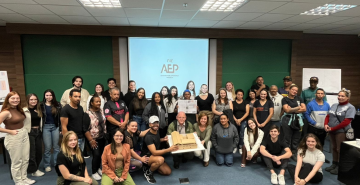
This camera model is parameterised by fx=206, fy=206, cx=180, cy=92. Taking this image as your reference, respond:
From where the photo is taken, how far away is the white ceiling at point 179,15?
327cm

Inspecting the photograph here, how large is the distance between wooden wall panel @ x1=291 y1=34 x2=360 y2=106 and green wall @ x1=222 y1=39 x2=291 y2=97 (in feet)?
1.08

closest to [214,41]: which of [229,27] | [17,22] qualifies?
[229,27]

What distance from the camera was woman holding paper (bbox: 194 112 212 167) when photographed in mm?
3745

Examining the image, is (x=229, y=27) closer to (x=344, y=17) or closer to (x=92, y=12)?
(x=344, y=17)

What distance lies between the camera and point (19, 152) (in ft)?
9.49

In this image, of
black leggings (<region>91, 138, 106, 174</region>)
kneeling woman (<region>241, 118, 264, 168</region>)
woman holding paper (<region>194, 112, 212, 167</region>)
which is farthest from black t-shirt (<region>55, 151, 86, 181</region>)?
kneeling woman (<region>241, 118, 264, 168</region>)

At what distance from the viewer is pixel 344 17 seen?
13.8ft

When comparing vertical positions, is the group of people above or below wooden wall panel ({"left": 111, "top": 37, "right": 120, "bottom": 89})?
below

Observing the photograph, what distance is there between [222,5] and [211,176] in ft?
9.39

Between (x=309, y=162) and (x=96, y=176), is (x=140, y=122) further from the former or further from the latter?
(x=309, y=162)

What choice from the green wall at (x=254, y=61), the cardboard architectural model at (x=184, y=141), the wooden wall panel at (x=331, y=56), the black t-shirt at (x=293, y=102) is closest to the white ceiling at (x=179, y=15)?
the green wall at (x=254, y=61)

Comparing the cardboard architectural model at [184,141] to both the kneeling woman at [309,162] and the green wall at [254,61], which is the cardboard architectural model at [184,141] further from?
the green wall at [254,61]

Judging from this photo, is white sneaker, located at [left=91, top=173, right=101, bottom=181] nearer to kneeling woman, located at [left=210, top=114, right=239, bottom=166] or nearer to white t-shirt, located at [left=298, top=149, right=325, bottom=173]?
kneeling woman, located at [left=210, top=114, right=239, bottom=166]

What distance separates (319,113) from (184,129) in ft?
8.04
